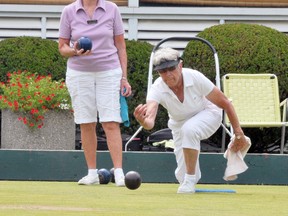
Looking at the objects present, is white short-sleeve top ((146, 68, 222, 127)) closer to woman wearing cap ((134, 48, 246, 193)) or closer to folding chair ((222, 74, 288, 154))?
woman wearing cap ((134, 48, 246, 193))

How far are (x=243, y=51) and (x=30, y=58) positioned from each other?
7.63 ft

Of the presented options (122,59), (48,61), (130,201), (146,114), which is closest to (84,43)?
(122,59)

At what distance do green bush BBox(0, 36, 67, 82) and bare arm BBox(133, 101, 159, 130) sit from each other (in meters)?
4.77

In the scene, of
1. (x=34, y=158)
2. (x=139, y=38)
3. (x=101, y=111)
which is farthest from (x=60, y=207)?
(x=139, y=38)

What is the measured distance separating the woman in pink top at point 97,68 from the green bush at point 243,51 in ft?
12.3

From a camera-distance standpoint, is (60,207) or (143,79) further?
(143,79)

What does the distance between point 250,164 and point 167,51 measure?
2.82 meters

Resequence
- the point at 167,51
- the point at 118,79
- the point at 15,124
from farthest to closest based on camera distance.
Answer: the point at 15,124
the point at 118,79
the point at 167,51

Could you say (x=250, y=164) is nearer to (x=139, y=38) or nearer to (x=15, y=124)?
(x=15, y=124)

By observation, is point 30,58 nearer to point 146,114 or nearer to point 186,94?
point 186,94

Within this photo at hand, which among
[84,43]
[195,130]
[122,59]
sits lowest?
[195,130]

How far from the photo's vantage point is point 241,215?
623cm

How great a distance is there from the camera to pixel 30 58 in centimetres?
1275

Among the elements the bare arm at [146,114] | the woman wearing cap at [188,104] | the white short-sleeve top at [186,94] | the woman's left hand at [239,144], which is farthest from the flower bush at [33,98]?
the bare arm at [146,114]
